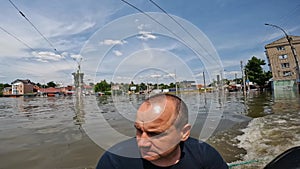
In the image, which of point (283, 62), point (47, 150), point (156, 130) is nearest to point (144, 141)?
point (156, 130)

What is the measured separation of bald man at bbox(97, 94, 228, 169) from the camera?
3.43ft

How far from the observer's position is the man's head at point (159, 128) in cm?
104

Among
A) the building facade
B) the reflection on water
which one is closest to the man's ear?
the reflection on water

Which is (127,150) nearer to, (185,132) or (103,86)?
(185,132)

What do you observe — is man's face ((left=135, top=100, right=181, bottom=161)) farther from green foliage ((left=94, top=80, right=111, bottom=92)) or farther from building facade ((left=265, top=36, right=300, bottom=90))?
building facade ((left=265, top=36, right=300, bottom=90))

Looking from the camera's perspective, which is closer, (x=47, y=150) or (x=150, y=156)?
(x=150, y=156)

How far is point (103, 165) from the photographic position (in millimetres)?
1118

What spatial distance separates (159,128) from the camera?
41.2 inches

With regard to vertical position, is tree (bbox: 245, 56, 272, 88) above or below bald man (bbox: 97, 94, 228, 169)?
above

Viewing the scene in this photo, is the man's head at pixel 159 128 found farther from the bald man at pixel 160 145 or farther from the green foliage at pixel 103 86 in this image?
the green foliage at pixel 103 86

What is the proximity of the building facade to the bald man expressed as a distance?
48.5 metres

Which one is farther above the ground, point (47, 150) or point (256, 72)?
point (256, 72)

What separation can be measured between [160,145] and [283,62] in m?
52.1

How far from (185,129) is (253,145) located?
4082mm
